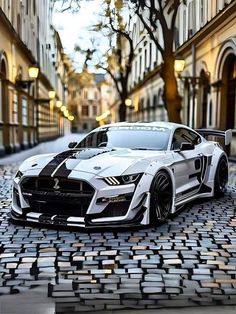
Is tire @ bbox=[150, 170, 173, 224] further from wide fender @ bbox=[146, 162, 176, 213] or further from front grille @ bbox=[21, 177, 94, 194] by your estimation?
front grille @ bbox=[21, 177, 94, 194]

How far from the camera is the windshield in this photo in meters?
6.95

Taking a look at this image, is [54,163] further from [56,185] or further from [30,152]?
[30,152]

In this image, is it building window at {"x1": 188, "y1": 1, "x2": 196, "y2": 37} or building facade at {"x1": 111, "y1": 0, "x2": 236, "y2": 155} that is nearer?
building facade at {"x1": 111, "y1": 0, "x2": 236, "y2": 155}

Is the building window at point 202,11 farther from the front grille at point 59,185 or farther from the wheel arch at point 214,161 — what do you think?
the front grille at point 59,185

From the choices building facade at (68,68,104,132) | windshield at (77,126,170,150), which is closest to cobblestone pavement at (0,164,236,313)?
windshield at (77,126,170,150)

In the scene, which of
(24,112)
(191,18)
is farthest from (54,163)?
(24,112)

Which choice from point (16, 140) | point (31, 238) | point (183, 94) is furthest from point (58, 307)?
point (183, 94)

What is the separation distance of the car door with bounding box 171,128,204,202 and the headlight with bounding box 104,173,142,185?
107cm

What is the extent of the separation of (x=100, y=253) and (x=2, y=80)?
52.7 feet

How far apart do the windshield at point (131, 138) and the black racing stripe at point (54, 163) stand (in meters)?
0.97

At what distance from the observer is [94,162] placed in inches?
227

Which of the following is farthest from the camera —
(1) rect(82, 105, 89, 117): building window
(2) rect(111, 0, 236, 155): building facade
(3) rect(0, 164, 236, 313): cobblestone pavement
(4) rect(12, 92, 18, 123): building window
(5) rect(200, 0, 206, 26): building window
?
(1) rect(82, 105, 89, 117): building window

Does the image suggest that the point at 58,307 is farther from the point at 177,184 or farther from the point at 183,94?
the point at 183,94

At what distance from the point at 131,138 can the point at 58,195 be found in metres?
1.99
